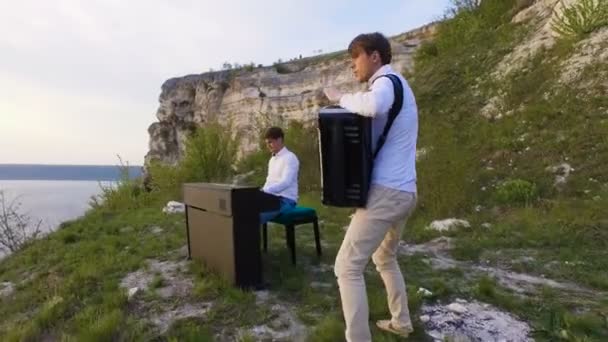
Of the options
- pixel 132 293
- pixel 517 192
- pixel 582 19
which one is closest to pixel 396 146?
pixel 132 293

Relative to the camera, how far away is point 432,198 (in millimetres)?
8711

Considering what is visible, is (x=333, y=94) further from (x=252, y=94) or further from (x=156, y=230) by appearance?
(x=252, y=94)

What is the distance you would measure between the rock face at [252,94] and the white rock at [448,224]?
12731mm

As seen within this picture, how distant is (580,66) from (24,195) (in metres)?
14.0

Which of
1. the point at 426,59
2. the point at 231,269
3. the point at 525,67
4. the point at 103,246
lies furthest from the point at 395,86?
the point at 426,59

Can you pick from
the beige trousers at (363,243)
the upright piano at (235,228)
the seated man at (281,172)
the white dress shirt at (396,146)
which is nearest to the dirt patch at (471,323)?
the beige trousers at (363,243)

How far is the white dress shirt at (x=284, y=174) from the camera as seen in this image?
4.94m

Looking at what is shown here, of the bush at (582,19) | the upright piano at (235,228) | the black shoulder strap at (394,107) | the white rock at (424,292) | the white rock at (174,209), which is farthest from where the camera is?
the bush at (582,19)

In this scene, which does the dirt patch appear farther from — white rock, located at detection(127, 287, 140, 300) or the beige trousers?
white rock, located at detection(127, 287, 140, 300)

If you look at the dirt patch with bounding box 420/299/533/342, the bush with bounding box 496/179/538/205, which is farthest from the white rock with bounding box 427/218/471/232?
the dirt patch with bounding box 420/299/533/342

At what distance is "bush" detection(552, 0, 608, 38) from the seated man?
10.1 metres

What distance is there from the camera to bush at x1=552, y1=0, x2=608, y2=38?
11.5m

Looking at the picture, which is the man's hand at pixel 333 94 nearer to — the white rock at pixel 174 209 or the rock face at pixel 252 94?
the white rock at pixel 174 209

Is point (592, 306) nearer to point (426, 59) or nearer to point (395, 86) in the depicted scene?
point (395, 86)
